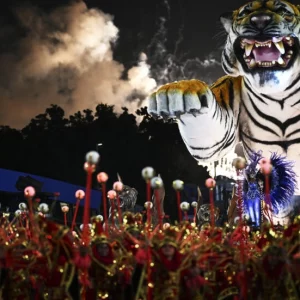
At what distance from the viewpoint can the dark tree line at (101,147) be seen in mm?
28797

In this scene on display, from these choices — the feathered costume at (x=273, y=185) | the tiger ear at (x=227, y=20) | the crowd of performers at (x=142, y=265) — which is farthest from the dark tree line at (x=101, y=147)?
the crowd of performers at (x=142, y=265)

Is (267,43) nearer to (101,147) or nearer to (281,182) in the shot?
(281,182)

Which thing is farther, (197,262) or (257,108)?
(257,108)

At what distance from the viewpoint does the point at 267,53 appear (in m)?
9.65

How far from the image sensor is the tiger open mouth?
9.62 meters

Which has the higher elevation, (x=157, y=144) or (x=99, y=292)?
(x=157, y=144)

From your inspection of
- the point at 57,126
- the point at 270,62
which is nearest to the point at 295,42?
the point at 270,62

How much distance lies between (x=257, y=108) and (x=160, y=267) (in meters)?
3.50

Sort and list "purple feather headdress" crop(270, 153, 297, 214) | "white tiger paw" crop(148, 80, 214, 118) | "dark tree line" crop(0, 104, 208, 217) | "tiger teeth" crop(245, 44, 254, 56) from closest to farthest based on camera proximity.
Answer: "white tiger paw" crop(148, 80, 214, 118), "tiger teeth" crop(245, 44, 254, 56), "purple feather headdress" crop(270, 153, 297, 214), "dark tree line" crop(0, 104, 208, 217)

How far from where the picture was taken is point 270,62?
9656 millimetres

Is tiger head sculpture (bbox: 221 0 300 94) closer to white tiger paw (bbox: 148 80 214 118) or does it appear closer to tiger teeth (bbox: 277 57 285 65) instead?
tiger teeth (bbox: 277 57 285 65)

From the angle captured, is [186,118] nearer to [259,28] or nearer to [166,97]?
[166,97]

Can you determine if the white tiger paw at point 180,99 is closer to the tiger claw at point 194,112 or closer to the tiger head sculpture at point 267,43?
the tiger claw at point 194,112

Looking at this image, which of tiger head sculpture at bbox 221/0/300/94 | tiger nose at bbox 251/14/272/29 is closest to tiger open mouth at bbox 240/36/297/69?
tiger head sculpture at bbox 221/0/300/94
